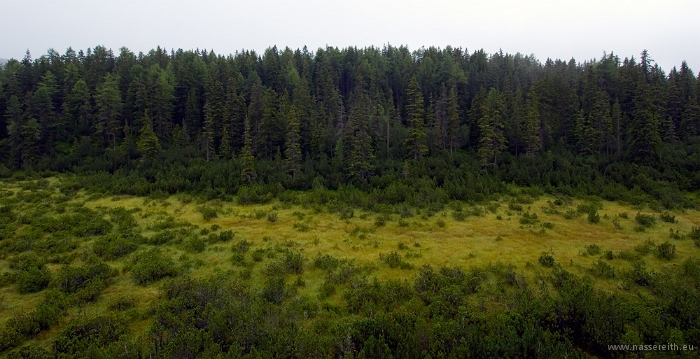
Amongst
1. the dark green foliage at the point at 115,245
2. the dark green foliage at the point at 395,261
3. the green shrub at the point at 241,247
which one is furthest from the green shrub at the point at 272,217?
the dark green foliage at the point at 395,261

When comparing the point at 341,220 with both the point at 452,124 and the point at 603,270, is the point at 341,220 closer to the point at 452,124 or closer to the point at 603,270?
the point at 603,270

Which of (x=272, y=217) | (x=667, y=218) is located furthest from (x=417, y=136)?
(x=667, y=218)

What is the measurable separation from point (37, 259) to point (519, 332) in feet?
92.0

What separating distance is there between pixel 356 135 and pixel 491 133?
60.5 feet

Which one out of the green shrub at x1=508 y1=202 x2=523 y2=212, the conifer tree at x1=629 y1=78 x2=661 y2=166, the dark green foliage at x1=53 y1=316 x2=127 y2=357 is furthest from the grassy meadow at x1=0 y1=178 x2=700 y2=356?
the conifer tree at x1=629 y1=78 x2=661 y2=166

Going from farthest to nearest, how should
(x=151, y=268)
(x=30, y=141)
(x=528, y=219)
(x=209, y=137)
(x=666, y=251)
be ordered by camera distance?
(x=209, y=137) → (x=30, y=141) → (x=528, y=219) → (x=666, y=251) → (x=151, y=268)

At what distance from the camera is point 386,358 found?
11.7 metres

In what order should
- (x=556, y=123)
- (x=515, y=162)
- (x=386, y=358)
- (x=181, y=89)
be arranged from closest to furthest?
(x=386, y=358)
(x=515, y=162)
(x=556, y=123)
(x=181, y=89)

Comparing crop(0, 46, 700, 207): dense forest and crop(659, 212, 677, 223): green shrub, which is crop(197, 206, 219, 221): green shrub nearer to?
crop(0, 46, 700, 207): dense forest

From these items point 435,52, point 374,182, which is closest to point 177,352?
point 374,182

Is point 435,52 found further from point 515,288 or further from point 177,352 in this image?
point 177,352

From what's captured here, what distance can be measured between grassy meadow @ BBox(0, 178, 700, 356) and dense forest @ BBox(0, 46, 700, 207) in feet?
17.3

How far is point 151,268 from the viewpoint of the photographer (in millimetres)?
20609

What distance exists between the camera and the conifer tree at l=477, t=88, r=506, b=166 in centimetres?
4772
